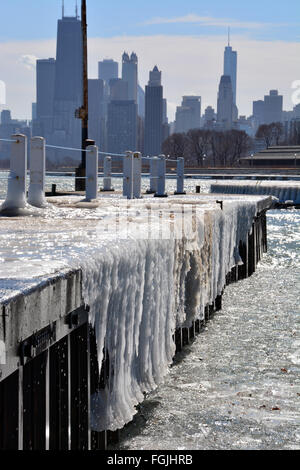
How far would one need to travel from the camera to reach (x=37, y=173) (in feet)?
41.2

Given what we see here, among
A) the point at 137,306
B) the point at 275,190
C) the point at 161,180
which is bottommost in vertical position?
the point at 275,190

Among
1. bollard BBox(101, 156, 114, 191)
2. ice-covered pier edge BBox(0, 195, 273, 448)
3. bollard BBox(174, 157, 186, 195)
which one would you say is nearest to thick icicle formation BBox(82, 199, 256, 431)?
ice-covered pier edge BBox(0, 195, 273, 448)

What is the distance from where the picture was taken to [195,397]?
9422 mm

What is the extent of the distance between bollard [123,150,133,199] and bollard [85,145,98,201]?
2.15 metres

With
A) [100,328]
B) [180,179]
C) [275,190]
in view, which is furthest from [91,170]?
[275,190]

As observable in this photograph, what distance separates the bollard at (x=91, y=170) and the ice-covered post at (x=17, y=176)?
436 cm

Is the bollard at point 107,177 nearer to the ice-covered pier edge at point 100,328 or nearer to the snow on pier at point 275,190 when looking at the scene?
the ice-covered pier edge at point 100,328

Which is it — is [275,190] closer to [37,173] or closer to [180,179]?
[180,179]

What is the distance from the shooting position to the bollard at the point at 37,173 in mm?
12484

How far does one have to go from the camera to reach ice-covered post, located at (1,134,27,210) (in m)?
11.4

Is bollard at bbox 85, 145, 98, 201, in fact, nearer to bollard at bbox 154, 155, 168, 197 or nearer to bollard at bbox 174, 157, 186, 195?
bollard at bbox 154, 155, 168, 197

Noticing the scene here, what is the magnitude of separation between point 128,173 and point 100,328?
40.7 feet
